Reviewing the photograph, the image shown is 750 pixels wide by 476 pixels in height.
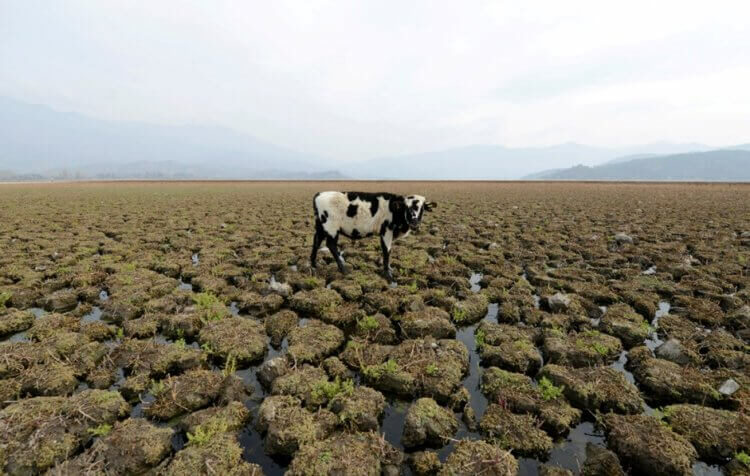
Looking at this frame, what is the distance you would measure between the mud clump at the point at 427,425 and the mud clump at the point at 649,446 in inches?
66.6

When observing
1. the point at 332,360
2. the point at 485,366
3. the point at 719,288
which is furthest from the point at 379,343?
the point at 719,288

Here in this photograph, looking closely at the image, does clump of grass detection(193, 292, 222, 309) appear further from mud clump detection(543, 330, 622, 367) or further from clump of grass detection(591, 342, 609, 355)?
clump of grass detection(591, 342, 609, 355)

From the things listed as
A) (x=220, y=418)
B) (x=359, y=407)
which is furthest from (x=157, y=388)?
(x=359, y=407)

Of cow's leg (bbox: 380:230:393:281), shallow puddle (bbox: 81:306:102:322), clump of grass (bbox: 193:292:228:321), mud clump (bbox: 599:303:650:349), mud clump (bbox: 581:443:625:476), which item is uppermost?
cow's leg (bbox: 380:230:393:281)

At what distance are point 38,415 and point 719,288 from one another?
11920 mm

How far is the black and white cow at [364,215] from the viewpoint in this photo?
27.3 ft

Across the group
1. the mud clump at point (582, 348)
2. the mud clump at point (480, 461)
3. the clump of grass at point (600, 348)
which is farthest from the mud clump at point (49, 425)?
the clump of grass at point (600, 348)

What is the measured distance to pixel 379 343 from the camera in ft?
17.7

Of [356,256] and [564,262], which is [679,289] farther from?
[356,256]

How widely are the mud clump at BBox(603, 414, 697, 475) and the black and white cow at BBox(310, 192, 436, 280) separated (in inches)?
212

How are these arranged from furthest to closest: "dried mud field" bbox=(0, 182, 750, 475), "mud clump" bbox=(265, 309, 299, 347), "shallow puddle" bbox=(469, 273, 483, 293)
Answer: "shallow puddle" bbox=(469, 273, 483, 293)
"mud clump" bbox=(265, 309, 299, 347)
"dried mud field" bbox=(0, 182, 750, 475)

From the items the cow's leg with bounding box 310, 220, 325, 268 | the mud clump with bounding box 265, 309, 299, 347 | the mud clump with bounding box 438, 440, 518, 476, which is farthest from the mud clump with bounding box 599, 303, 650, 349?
the cow's leg with bounding box 310, 220, 325, 268

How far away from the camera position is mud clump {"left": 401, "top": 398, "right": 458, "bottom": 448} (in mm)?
3502

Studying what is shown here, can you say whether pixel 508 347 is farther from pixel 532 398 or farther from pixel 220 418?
pixel 220 418
